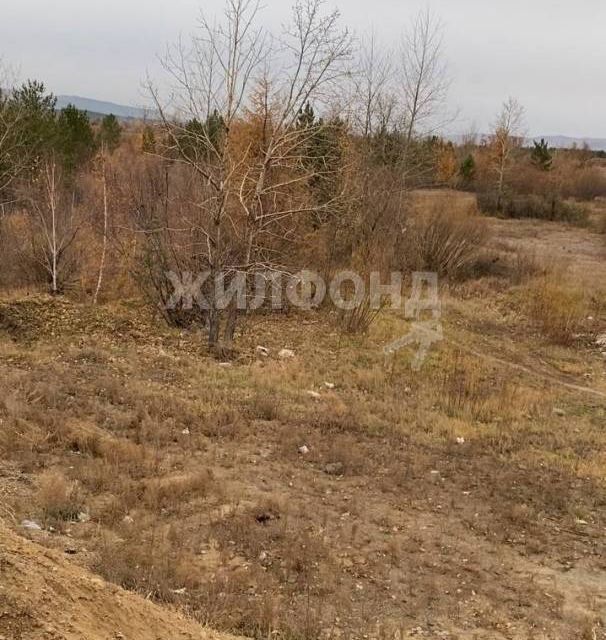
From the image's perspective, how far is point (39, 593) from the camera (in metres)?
3.03

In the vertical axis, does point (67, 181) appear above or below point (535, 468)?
above

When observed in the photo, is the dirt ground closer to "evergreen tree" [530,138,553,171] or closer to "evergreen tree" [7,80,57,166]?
"evergreen tree" [7,80,57,166]

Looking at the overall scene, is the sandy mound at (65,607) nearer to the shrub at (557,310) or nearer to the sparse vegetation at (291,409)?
the sparse vegetation at (291,409)

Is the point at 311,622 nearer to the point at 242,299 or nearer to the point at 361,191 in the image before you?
the point at 242,299

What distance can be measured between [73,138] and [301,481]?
881 inches

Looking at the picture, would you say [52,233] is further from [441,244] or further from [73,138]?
[73,138]

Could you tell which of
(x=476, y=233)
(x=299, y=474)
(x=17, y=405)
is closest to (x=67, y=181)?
(x=476, y=233)

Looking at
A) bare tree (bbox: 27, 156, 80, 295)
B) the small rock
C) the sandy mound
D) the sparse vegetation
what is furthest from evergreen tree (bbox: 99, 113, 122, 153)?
the sandy mound

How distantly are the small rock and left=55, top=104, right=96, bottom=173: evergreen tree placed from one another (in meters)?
19.4

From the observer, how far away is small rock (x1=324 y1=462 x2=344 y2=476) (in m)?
6.68

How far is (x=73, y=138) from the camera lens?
82.7 feet

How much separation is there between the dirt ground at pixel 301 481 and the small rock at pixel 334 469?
35 mm

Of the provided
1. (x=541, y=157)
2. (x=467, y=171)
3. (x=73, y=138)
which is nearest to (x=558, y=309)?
(x=73, y=138)

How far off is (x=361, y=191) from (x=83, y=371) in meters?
8.80
